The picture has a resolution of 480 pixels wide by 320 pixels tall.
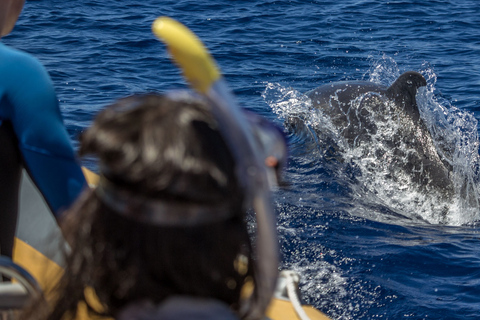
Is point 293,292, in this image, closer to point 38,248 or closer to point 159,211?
point 38,248

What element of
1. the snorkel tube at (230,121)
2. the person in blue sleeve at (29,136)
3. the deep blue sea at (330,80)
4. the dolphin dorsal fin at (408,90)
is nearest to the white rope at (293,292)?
the person in blue sleeve at (29,136)

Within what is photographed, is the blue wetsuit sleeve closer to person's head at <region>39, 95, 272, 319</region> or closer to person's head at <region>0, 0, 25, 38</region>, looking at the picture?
person's head at <region>0, 0, 25, 38</region>

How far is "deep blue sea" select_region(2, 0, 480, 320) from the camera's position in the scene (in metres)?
5.47

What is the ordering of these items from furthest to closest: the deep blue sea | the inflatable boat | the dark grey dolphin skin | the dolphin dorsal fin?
the dolphin dorsal fin → the dark grey dolphin skin → the deep blue sea → the inflatable boat

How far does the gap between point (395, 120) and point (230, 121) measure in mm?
7839

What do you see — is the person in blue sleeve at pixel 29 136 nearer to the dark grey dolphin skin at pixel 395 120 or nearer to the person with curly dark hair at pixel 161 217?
the person with curly dark hair at pixel 161 217

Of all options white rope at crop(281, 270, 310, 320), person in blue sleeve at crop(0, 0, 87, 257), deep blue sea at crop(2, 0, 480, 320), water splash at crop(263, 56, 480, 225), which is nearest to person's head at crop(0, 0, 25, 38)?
person in blue sleeve at crop(0, 0, 87, 257)

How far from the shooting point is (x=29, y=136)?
1984mm

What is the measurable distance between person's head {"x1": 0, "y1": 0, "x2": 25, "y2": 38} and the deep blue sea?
362 cm

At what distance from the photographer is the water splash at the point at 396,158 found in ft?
23.9

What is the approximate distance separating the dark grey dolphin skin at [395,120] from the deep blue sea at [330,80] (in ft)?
0.84

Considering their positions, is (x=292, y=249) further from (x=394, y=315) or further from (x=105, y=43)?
(x=105, y=43)

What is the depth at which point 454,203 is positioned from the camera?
7355 mm

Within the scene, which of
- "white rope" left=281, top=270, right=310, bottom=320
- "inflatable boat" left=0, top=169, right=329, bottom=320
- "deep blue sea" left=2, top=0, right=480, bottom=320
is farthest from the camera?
"deep blue sea" left=2, top=0, right=480, bottom=320
